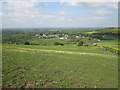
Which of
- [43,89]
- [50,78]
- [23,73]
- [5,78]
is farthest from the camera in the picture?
[23,73]

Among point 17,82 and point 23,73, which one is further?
point 23,73

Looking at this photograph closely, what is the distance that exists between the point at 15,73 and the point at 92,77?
705 centimetres

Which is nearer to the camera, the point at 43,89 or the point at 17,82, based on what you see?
the point at 43,89

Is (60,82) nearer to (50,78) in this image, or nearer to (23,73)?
(50,78)

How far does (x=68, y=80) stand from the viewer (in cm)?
970

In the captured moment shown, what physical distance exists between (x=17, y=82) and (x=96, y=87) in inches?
236

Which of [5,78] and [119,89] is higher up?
[5,78]

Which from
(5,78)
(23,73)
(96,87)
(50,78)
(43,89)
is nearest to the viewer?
(43,89)

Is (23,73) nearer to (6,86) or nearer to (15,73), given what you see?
(15,73)

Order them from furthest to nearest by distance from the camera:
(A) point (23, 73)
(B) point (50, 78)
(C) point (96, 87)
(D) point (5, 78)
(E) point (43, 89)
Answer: (A) point (23, 73)
(B) point (50, 78)
(D) point (5, 78)
(C) point (96, 87)
(E) point (43, 89)

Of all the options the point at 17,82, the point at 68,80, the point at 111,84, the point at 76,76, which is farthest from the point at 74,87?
the point at 17,82

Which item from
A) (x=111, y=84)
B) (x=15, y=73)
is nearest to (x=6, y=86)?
(x=15, y=73)

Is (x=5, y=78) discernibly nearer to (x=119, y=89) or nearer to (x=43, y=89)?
(x=43, y=89)

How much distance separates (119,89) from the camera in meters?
8.51
